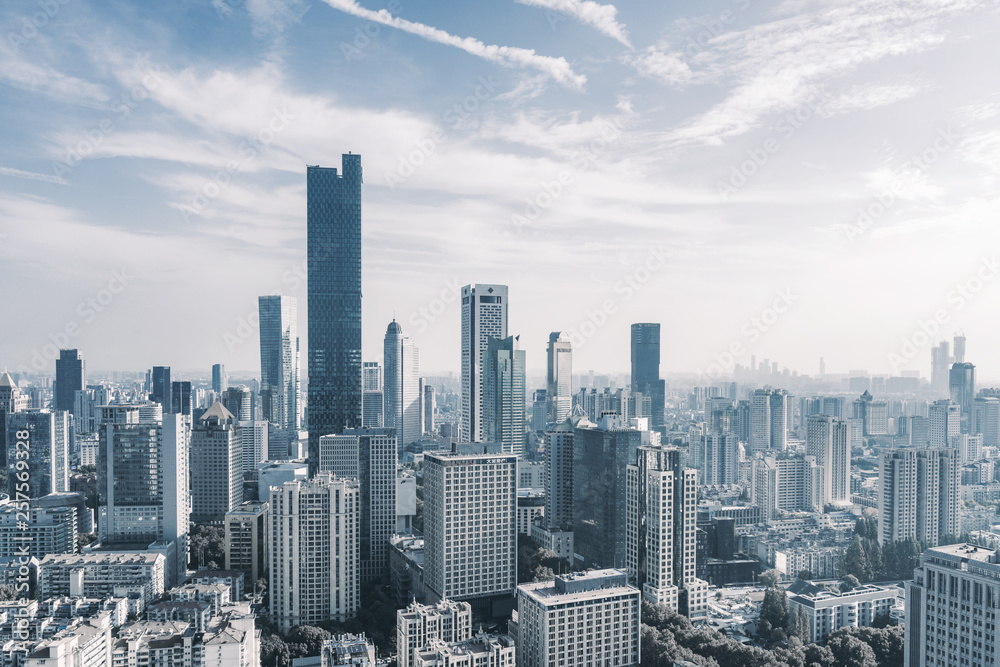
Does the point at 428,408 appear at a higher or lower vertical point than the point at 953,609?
lower

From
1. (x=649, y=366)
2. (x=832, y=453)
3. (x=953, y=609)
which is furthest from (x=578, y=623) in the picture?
(x=649, y=366)

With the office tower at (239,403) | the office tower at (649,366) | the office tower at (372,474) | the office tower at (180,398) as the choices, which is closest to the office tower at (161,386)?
the office tower at (180,398)

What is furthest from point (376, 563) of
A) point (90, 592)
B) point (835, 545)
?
point (835, 545)

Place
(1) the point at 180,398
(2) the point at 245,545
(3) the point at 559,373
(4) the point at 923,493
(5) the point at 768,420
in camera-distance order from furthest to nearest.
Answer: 1. (3) the point at 559,373
2. (5) the point at 768,420
3. (1) the point at 180,398
4. (4) the point at 923,493
5. (2) the point at 245,545

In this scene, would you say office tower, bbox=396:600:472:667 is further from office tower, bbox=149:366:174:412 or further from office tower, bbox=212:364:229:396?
office tower, bbox=212:364:229:396

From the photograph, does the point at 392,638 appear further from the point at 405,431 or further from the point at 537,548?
the point at 405,431

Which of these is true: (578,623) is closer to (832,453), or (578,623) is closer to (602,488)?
(602,488)

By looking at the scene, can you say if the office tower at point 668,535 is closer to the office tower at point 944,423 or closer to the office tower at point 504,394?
the office tower at point 504,394
